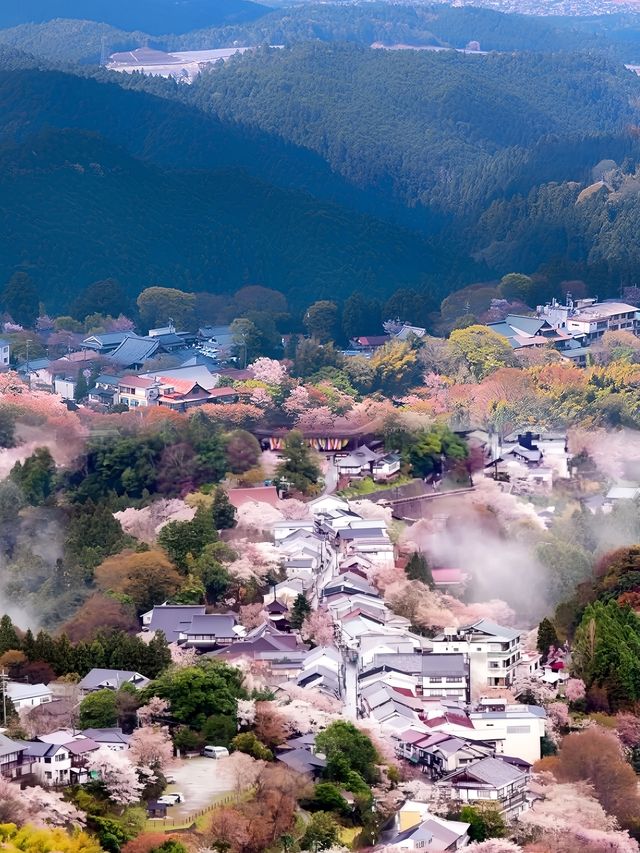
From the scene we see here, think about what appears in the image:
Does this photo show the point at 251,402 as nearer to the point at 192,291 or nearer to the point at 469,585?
the point at 469,585

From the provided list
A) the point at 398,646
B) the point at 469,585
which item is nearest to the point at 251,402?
the point at 469,585

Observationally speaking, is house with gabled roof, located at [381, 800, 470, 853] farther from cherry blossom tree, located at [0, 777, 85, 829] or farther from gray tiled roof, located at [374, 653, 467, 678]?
gray tiled roof, located at [374, 653, 467, 678]

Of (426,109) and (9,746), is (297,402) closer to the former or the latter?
(9,746)

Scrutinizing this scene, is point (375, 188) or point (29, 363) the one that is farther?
point (375, 188)

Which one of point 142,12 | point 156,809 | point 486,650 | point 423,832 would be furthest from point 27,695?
Result: point 142,12

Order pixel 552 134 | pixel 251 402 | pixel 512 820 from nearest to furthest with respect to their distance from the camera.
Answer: pixel 512 820, pixel 251 402, pixel 552 134

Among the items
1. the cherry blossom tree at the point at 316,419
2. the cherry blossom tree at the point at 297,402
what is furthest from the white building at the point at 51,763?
the cherry blossom tree at the point at 297,402

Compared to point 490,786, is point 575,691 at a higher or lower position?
lower
